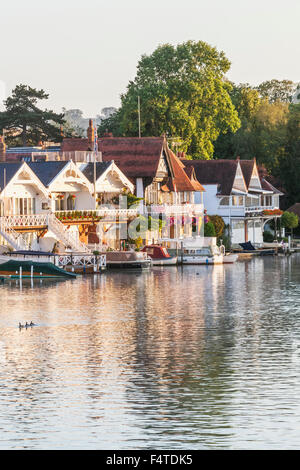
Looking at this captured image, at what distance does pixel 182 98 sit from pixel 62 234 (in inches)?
1846

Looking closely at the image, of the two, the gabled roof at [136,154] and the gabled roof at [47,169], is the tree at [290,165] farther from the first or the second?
the gabled roof at [47,169]

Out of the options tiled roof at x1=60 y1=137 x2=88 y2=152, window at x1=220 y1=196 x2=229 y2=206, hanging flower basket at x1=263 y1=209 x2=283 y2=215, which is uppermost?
tiled roof at x1=60 y1=137 x2=88 y2=152

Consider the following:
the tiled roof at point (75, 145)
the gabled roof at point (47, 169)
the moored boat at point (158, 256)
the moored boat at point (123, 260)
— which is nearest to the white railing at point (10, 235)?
the moored boat at point (123, 260)

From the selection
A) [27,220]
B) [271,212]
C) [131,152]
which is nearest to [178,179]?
[131,152]

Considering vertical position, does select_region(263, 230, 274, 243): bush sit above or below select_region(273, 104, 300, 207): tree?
below

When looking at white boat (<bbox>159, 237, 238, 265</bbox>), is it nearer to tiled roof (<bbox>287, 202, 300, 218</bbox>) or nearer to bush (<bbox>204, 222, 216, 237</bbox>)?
bush (<bbox>204, 222, 216, 237</bbox>)

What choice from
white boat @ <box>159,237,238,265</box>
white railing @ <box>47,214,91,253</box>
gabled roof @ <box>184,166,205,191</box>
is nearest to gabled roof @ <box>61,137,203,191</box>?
gabled roof @ <box>184,166,205,191</box>

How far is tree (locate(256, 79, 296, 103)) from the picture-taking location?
159750 mm

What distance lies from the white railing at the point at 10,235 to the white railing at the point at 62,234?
161 inches

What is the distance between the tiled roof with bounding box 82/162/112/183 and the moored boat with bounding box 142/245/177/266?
8659 millimetres

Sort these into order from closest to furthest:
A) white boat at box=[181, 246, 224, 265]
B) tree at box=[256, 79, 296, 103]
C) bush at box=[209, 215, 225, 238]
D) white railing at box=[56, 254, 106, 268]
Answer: white railing at box=[56, 254, 106, 268]
white boat at box=[181, 246, 224, 265]
bush at box=[209, 215, 225, 238]
tree at box=[256, 79, 296, 103]

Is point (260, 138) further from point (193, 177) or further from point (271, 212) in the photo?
point (193, 177)

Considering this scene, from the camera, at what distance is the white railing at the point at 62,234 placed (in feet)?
269

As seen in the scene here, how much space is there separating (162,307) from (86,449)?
3121 cm
